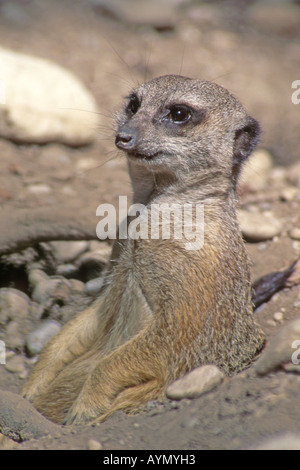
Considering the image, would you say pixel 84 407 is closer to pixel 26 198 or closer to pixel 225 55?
pixel 26 198

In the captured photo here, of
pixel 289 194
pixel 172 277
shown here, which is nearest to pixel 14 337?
pixel 172 277

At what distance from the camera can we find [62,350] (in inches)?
126

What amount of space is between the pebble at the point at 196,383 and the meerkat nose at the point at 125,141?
1.05 metres

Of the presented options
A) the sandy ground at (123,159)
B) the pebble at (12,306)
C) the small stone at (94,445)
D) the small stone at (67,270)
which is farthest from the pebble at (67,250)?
the small stone at (94,445)

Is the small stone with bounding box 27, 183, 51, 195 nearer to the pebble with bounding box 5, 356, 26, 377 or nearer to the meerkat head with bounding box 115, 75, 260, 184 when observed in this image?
the pebble with bounding box 5, 356, 26, 377

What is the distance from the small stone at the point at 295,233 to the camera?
405cm

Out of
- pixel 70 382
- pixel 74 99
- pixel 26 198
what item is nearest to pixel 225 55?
pixel 74 99

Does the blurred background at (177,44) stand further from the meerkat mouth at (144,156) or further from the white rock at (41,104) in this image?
the meerkat mouth at (144,156)

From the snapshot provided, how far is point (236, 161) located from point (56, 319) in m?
1.53

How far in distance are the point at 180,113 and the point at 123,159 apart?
2.62 meters

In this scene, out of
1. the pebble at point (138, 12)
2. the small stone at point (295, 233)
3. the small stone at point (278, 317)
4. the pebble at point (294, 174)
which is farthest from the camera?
the pebble at point (138, 12)

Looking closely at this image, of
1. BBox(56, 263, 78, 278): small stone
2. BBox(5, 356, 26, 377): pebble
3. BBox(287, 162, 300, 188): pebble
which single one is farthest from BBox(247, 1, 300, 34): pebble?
BBox(5, 356, 26, 377): pebble

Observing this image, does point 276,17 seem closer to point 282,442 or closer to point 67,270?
point 67,270

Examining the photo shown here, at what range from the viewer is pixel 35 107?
505 centimetres
